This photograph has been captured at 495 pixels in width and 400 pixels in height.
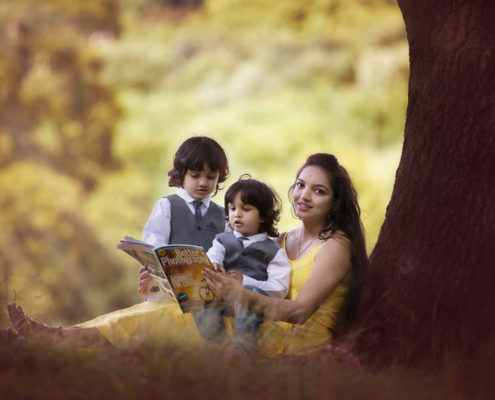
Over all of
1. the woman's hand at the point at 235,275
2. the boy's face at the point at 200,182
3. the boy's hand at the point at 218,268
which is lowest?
the woman's hand at the point at 235,275

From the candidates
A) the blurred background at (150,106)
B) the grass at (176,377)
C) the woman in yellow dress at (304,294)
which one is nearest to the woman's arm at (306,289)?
the woman in yellow dress at (304,294)

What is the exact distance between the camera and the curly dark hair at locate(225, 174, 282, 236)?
126 inches

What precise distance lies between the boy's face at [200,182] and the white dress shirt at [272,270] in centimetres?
41

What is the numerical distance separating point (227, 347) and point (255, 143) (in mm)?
9332

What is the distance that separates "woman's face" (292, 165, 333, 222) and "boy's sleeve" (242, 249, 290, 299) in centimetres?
23

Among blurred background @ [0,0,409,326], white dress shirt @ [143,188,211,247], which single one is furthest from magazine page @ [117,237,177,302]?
blurred background @ [0,0,409,326]

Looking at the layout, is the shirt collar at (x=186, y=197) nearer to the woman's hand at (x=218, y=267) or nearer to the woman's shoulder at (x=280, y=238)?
the woman's shoulder at (x=280, y=238)

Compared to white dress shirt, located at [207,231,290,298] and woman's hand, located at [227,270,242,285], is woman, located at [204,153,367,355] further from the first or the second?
woman's hand, located at [227,270,242,285]

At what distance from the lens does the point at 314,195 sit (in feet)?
10.5

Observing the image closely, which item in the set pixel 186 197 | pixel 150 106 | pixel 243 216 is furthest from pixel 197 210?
pixel 150 106

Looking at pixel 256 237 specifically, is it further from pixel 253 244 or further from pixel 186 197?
pixel 186 197

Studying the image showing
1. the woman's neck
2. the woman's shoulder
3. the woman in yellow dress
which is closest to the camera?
the woman in yellow dress

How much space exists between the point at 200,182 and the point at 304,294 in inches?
37.5

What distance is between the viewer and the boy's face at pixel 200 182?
3.56 metres
